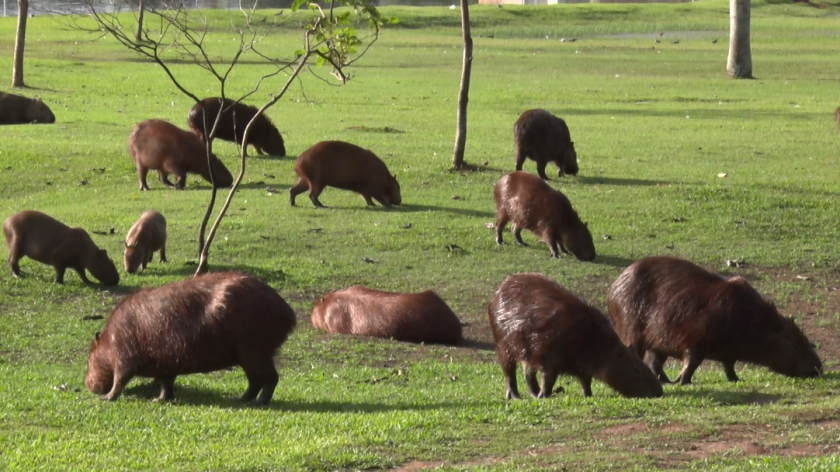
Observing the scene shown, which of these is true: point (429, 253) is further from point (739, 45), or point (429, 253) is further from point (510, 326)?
point (739, 45)

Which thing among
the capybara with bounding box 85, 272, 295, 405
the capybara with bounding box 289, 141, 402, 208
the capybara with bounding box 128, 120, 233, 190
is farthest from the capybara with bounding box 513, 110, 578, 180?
the capybara with bounding box 85, 272, 295, 405

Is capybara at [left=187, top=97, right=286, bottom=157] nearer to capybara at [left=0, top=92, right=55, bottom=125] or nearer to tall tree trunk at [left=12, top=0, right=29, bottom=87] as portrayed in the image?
capybara at [left=0, top=92, right=55, bottom=125]

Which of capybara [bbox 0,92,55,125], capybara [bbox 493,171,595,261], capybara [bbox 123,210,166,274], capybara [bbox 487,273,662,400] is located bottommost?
capybara [bbox 0,92,55,125]

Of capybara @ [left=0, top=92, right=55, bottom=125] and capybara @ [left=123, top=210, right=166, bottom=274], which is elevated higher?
capybara @ [left=123, top=210, right=166, bottom=274]

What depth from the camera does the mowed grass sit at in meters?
5.61

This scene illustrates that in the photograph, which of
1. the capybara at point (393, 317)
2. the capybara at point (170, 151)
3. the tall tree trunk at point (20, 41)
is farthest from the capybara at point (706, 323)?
the tall tree trunk at point (20, 41)

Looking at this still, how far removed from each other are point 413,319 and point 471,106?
15.7m

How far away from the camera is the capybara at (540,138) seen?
14.9 m

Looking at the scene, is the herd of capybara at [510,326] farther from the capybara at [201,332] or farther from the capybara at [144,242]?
the capybara at [144,242]

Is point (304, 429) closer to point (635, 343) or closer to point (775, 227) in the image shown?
point (635, 343)

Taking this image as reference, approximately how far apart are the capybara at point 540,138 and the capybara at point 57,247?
6.44 m

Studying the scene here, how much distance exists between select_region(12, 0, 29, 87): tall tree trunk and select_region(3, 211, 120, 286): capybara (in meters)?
14.5

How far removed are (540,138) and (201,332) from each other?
9257 mm

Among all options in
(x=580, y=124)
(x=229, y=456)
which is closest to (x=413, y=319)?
(x=229, y=456)
